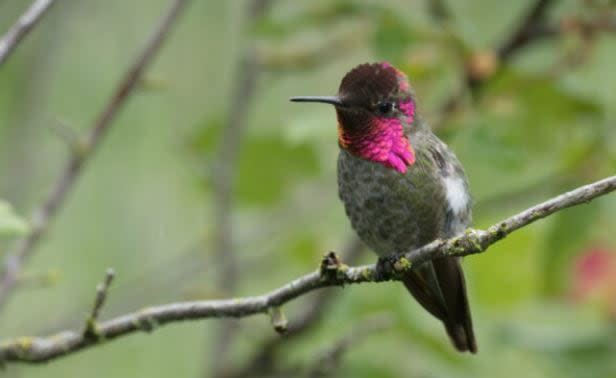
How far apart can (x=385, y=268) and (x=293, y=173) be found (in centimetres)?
227

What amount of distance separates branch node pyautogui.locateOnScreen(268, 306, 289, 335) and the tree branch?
16 millimetres

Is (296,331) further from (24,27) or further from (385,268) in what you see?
(24,27)

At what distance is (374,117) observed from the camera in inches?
155

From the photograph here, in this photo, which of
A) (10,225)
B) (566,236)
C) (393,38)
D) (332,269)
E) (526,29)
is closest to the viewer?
(10,225)

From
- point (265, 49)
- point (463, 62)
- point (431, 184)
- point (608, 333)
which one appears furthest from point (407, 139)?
point (265, 49)

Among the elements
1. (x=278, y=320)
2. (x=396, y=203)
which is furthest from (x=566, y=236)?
(x=278, y=320)

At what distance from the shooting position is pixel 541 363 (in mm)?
A: 5156


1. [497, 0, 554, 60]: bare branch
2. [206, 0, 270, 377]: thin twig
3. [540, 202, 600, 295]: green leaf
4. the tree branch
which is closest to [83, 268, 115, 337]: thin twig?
the tree branch

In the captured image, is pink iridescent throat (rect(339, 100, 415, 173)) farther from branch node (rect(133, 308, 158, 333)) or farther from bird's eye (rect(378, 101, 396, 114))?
branch node (rect(133, 308, 158, 333))

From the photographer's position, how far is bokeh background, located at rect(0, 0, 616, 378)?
479cm

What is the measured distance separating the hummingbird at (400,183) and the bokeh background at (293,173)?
287 millimetres

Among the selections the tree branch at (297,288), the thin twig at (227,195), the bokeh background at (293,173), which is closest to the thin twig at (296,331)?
the bokeh background at (293,173)

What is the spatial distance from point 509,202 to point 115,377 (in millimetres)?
2382

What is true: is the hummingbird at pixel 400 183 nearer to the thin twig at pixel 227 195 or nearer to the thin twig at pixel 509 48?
the thin twig at pixel 509 48
